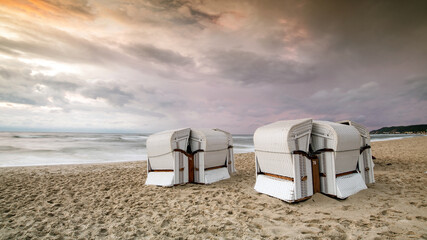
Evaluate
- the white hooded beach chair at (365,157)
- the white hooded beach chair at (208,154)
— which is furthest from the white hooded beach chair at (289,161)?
the white hooded beach chair at (365,157)

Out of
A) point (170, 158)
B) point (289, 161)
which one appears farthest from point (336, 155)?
point (170, 158)

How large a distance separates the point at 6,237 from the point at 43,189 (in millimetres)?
3948

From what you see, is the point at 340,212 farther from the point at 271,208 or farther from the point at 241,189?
the point at 241,189

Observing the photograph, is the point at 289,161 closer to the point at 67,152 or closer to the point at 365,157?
the point at 365,157

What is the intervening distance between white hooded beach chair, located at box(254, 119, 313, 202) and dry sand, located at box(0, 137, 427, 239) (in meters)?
0.28

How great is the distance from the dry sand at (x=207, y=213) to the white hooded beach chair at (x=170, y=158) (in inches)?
16.0

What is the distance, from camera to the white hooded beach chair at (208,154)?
765 centimetres

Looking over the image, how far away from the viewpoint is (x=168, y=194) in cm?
661

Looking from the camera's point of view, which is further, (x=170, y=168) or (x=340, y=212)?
(x=170, y=168)

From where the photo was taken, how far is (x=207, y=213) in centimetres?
499

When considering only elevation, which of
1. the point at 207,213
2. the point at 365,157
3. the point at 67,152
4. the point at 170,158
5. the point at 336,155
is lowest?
the point at 207,213

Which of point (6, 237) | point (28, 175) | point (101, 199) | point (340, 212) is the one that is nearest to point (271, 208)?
point (340, 212)

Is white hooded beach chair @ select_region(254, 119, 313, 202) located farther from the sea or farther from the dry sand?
the sea

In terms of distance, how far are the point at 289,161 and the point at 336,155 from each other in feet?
4.16
